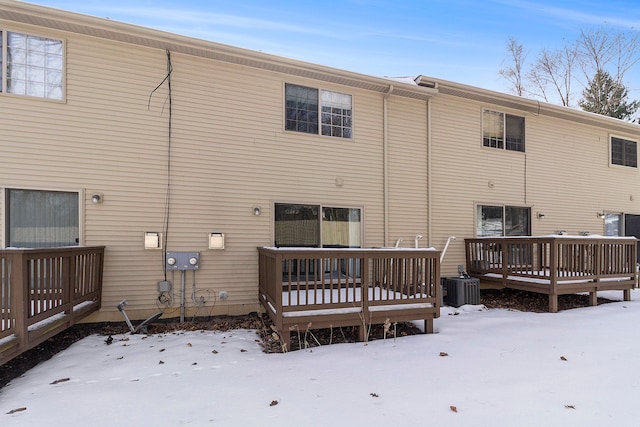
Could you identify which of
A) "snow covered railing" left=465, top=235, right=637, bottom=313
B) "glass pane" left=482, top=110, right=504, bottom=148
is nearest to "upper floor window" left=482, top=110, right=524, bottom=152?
"glass pane" left=482, top=110, right=504, bottom=148

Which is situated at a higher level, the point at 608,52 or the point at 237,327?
the point at 608,52

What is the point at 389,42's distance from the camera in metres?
14.1

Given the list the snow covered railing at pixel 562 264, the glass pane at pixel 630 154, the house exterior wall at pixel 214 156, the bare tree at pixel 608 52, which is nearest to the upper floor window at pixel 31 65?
the house exterior wall at pixel 214 156

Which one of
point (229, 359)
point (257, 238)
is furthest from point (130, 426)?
point (257, 238)

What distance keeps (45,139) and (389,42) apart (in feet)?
42.9

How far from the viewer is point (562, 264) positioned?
6.25m

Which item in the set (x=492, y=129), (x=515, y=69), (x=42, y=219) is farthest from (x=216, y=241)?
(x=515, y=69)

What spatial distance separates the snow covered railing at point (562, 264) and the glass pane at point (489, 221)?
0.72 metres

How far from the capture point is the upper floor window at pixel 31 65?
15.8 feet

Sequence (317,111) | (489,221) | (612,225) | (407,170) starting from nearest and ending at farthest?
1. (317,111)
2. (407,170)
3. (489,221)
4. (612,225)

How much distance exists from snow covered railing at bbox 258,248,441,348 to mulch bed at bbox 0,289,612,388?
0.74 feet

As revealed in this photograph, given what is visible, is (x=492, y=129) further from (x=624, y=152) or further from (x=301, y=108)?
(x=624, y=152)

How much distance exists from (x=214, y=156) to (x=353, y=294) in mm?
3326

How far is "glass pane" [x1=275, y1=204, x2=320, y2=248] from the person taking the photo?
20.1ft
